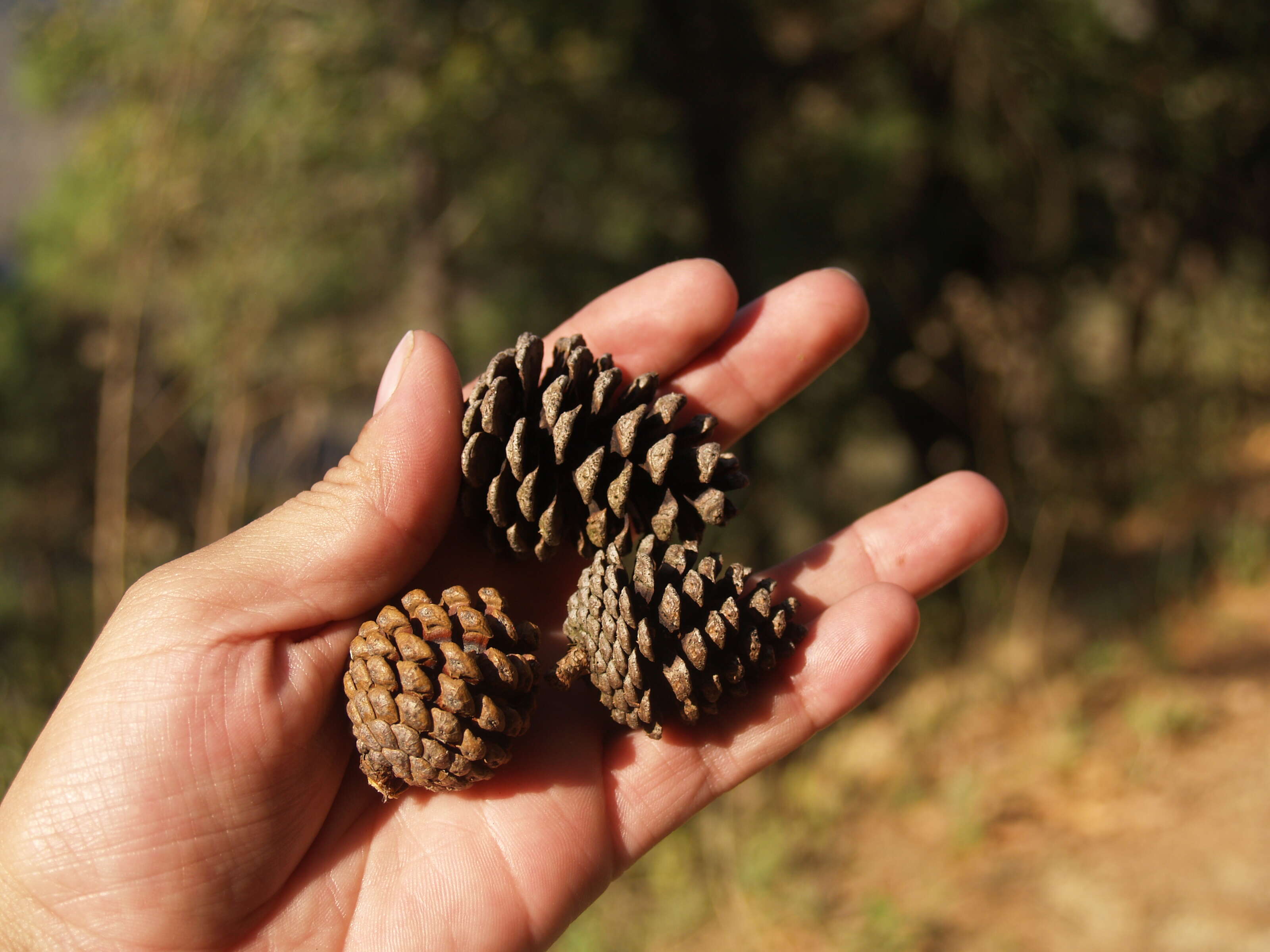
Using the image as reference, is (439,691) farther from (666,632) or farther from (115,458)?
(115,458)

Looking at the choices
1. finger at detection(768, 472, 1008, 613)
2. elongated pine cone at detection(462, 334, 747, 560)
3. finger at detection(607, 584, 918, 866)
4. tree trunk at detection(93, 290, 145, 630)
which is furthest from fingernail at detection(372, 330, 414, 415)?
Result: tree trunk at detection(93, 290, 145, 630)

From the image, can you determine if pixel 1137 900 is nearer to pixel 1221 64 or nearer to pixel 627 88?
pixel 627 88

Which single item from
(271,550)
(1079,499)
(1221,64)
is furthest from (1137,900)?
(1221,64)

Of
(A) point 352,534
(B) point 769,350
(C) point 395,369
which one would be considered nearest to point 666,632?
(A) point 352,534

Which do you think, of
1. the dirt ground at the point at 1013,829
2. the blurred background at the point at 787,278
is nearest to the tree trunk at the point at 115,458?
the blurred background at the point at 787,278

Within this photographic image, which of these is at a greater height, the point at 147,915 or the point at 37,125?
the point at 37,125

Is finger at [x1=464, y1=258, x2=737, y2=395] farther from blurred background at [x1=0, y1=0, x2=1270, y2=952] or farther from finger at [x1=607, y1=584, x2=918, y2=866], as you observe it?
blurred background at [x1=0, y1=0, x2=1270, y2=952]

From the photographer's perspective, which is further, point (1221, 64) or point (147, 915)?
point (1221, 64)
